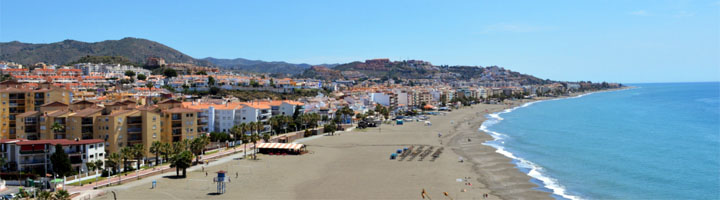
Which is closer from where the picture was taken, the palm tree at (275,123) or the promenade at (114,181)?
the promenade at (114,181)

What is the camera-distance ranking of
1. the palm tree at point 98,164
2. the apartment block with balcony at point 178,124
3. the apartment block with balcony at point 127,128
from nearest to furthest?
the palm tree at point 98,164
the apartment block with balcony at point 127,128
the apartment block with balcony at point 178,124

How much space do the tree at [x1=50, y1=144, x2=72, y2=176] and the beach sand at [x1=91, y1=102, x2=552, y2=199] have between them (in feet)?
20.1

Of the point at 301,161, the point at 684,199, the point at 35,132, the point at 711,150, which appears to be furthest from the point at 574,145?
the point at 35,132

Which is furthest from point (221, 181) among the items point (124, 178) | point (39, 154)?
point (39, 154)

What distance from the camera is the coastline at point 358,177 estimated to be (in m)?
33.0

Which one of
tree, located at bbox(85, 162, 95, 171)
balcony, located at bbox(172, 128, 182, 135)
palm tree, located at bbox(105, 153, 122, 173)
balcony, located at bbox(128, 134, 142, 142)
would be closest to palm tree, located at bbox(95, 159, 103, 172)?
tree, located at bbox(85, 162, 95, 171)

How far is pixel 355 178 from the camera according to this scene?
38531 mm

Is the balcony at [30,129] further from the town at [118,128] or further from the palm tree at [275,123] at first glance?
the palm tree at [275,123]

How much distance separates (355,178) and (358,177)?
435 millimetres

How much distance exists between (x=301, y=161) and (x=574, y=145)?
31.1m

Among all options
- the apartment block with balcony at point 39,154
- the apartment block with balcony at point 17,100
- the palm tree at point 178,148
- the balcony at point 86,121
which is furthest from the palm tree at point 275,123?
the apartment block with balcony at point 39,154

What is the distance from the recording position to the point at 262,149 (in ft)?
173

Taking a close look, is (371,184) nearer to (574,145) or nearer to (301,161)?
(301,161)

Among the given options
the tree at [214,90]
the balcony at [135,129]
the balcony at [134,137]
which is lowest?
the balcony at [134,137]
